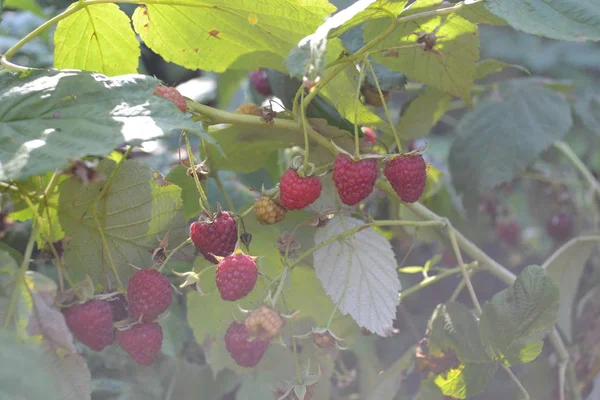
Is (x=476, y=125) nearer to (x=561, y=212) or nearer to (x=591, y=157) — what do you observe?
(x=561, y=212)

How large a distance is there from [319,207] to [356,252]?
0.24 feet

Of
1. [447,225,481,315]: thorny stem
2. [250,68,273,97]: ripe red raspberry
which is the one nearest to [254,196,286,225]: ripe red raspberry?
[447,225,481,315]: thorny stem

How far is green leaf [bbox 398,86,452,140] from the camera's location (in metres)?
0.95

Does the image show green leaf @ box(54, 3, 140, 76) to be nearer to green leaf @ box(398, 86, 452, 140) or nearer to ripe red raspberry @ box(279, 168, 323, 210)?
ripe red raspberry @ box(279, 168, 323, 210)

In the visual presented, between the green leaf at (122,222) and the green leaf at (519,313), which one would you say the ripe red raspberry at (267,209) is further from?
the green leaf at (519,313)

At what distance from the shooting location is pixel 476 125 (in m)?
1.20

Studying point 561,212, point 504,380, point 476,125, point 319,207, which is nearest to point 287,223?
point 319,207

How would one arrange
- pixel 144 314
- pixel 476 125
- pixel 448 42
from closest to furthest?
pixel 144 314, pixel 448 42, pixel 476 125

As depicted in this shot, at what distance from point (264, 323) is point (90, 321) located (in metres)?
0.15

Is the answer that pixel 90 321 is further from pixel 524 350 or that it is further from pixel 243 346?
pixel 524 350

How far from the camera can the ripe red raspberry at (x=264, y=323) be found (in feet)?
2.16

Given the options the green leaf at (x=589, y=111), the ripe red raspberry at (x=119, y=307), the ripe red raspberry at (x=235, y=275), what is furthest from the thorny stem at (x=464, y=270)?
the green leaf at (x=589, y=111)

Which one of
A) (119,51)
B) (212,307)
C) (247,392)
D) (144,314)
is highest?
(119,51)

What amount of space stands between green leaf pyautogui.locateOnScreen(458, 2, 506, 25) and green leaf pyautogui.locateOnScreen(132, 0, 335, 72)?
4.9 inches
